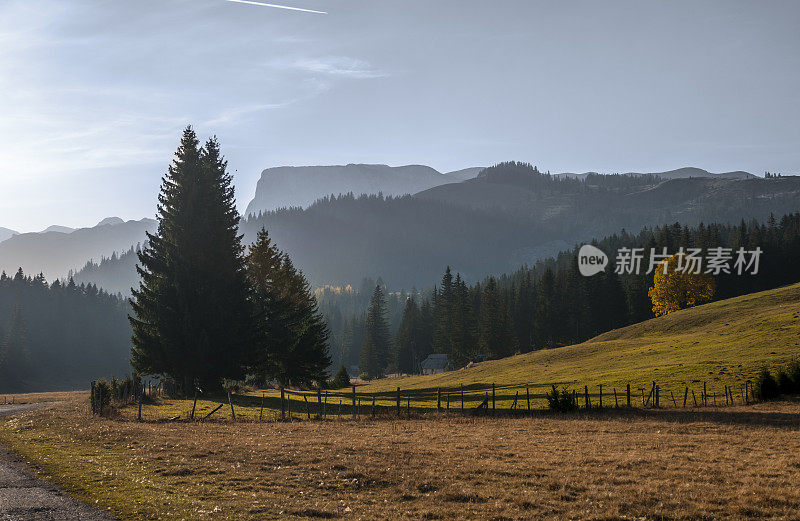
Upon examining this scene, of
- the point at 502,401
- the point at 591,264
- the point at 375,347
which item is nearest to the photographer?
the point at 502,401

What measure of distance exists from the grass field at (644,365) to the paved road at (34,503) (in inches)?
859

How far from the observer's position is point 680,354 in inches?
2699

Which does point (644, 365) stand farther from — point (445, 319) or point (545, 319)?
point (445, 319)

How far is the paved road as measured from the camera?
47.4 ft

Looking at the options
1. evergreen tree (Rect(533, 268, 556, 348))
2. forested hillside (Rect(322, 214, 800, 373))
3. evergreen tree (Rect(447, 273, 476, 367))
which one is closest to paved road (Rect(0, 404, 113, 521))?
forested hillside (Rect(322, 214, 800, 373))

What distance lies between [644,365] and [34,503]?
63.7 meters

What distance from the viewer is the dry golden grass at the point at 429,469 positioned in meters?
15.5

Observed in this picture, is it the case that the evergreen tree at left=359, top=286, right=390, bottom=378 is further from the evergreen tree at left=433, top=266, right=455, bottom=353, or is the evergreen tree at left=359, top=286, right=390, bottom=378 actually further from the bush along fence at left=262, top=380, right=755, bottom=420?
the bush along fence at left=262, top=380, right=755, bottom=420

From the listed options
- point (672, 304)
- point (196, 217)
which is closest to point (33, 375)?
point (196, 217)

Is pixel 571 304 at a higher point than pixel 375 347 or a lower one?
higher

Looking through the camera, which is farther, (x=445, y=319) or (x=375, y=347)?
(x=375, y=347)

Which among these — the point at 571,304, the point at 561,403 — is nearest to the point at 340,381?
the point at 571,304

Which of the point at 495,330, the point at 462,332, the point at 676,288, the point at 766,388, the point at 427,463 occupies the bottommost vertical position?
the point at 766,388

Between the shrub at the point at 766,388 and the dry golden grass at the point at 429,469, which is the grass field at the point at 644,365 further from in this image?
the dry golden grass at the point at 429,469
